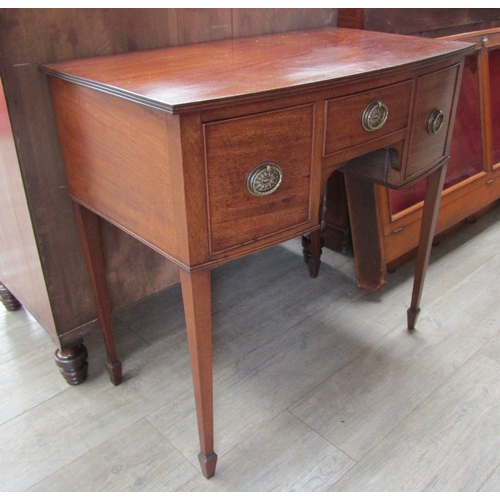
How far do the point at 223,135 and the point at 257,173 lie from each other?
0.30ft

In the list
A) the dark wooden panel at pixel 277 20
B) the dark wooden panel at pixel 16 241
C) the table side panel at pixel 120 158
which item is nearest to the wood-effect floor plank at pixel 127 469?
the dark wooden panel at pixel 16 241

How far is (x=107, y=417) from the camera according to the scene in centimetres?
123

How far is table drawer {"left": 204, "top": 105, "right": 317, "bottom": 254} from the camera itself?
2.57ft

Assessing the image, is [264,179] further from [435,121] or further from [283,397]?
[283,397]

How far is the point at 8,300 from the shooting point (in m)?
1.59

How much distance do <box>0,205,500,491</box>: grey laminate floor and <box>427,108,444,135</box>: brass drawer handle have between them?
0.62 meters

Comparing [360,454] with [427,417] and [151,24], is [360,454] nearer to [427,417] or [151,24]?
[427,417]

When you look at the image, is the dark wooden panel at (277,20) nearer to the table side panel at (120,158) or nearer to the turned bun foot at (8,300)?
the table side panel at (120,158)

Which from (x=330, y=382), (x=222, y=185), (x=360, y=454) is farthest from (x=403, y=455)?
(x=222, y=185)

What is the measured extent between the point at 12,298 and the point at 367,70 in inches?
48.6

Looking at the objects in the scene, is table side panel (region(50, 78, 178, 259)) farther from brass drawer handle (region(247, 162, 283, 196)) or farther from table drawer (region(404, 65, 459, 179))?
table drawer (region(404, 65, 459, 179))

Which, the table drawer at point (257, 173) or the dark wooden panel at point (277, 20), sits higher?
the dark wooden panel at point (277, 20)

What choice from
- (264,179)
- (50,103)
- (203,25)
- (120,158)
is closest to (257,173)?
(264,179)

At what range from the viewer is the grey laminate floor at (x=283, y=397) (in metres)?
1.10
